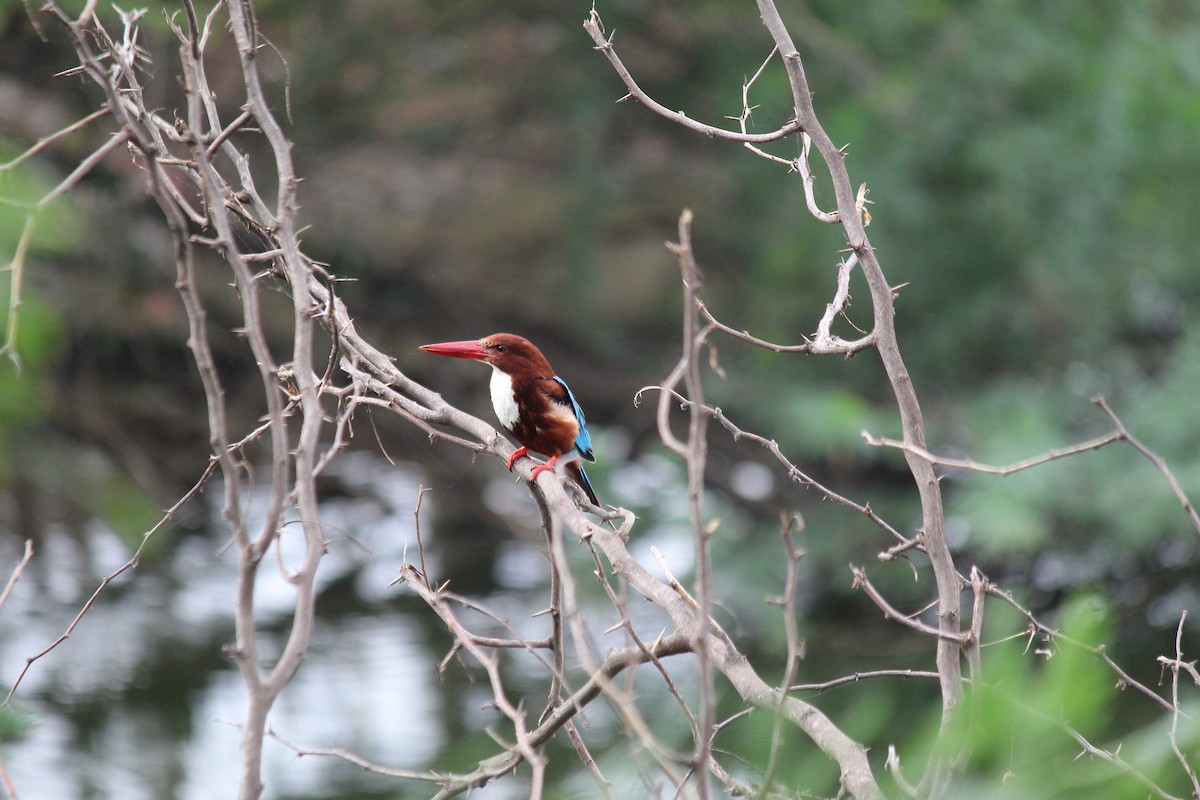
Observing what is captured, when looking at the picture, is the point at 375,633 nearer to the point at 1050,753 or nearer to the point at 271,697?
the point at 271,697

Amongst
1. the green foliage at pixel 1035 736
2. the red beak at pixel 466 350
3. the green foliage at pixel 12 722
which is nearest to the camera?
the green foliage at pixel 1035 736

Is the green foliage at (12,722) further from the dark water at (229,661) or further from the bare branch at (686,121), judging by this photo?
the dark water at (229,661)

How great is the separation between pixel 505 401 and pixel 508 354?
10 cm

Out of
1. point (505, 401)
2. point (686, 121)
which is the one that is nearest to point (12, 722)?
point (505, 401)

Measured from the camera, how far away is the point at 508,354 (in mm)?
2227

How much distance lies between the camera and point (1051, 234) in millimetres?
3980

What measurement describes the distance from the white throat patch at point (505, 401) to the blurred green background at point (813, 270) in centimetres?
149

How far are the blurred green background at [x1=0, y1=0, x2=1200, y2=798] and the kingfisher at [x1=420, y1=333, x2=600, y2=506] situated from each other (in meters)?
1.42

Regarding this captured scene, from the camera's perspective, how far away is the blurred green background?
3682mm

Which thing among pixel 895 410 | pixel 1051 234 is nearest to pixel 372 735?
pixel 895 410

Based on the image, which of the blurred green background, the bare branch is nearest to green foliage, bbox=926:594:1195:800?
the bare branch

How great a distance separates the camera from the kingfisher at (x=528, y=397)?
2.17m

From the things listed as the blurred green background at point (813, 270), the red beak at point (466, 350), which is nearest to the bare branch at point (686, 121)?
the red beak at point (466, 350)

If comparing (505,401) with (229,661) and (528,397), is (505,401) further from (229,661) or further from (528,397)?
(229,661)
